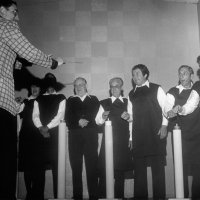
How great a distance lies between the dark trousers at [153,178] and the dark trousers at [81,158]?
18.2 inches

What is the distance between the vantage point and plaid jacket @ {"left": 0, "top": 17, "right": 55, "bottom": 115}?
1.95m

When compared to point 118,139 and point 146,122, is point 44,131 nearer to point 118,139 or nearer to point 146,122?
point 118,139

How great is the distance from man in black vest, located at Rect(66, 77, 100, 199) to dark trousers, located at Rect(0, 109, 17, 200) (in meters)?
1.60

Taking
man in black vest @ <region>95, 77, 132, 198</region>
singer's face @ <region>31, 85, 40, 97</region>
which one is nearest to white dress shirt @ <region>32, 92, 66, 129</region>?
singer's face @ <region>31, 85, 40, 97</region>

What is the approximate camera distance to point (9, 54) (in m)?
2.05

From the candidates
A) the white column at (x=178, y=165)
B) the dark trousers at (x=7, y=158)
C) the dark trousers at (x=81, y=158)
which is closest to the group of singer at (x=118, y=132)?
the dark trousers at (x=81, y=158)

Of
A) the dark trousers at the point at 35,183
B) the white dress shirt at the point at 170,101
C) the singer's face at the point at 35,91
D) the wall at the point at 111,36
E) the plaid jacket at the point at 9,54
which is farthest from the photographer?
the wall at the point at 111,36

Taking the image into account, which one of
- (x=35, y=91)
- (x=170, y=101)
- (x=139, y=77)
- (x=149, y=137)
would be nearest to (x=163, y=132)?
(x=149, y=137)

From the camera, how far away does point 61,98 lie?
12.6 ft

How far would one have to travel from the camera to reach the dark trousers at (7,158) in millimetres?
1827

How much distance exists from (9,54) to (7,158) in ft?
2.11

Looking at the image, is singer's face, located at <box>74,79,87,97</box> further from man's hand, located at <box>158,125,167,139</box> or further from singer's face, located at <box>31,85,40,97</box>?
man's hand, located at <box>158,125,167,139</box>

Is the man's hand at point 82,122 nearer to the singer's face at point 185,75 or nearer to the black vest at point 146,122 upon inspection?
the black vest at point 146,122

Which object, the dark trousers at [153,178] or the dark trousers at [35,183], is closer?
the dark trousers at [153,178]
